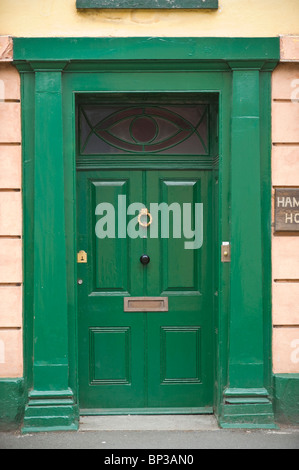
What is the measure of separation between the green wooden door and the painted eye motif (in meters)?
0.26

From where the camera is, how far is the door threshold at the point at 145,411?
20.5ft

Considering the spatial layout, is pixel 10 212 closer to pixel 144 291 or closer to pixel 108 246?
pixel 108 246

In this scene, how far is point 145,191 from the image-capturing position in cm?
631

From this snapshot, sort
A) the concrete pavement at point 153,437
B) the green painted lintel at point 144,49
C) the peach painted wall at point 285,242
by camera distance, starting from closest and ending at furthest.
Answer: the concrete pavement at point 153,437 → the green painted lintel at point 144,49 → the peach painted wall at point 285,242

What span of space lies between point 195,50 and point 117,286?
91.2 inches

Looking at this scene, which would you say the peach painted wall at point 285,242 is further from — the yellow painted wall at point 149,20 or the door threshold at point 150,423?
the door threshold at point 150,423

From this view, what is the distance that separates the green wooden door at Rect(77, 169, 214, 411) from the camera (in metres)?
6.29

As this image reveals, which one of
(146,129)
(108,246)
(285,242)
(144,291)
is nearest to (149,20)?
(146,129)

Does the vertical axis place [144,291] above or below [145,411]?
above

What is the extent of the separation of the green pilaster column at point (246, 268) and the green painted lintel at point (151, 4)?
64 cm

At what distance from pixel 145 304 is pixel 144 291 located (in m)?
0.13

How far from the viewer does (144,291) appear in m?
6.31

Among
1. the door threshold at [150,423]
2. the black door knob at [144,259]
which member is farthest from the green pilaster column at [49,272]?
the black door knob at [144,259]

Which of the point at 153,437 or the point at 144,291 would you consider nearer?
the point at 153,437
